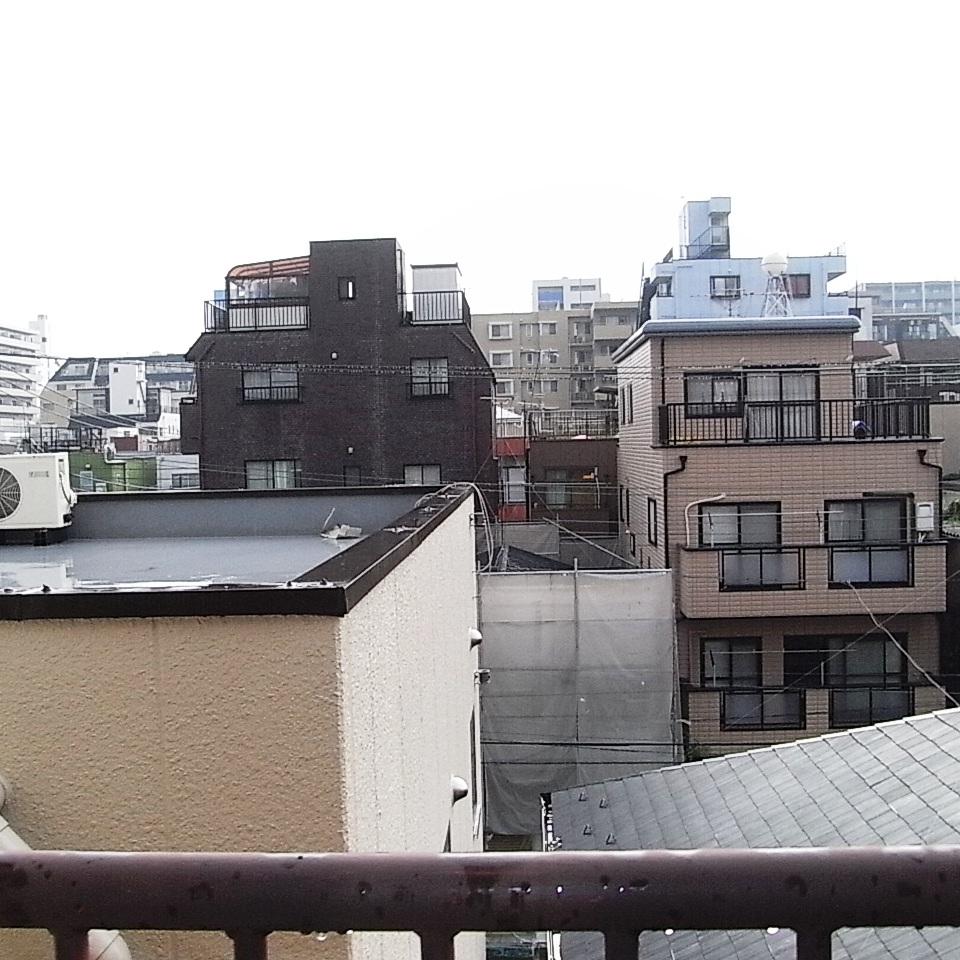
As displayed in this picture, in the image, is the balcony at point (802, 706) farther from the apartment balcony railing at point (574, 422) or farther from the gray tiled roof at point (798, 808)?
the apartment balcony railing at point (574, 422)

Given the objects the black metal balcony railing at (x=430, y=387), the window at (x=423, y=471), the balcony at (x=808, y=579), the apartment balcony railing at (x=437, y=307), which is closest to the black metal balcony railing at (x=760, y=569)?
the balcony at (x=808, y=579)

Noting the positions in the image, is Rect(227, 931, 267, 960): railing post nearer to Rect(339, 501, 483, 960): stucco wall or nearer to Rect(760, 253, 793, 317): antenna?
Rect(339, 501, 483, 960): stucco wall

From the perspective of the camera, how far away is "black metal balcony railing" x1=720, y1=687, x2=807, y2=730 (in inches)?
610

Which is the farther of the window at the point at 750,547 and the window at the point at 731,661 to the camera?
the window at the point at 731,661

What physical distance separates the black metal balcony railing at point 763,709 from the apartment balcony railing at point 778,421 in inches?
166

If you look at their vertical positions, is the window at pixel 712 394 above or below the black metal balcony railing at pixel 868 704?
above

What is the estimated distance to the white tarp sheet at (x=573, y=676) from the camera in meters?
14.8

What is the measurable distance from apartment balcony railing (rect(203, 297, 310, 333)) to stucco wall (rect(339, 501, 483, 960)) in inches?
764

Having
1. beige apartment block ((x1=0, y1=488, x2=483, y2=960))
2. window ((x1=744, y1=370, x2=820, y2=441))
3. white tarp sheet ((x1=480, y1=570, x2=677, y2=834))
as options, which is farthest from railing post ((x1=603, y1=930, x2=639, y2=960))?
window ((x1=744, y1=370, x2=820, y2=441))

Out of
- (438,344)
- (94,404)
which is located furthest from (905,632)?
(94,404)

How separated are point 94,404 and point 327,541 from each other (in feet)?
195

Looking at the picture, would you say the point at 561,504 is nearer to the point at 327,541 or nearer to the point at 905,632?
the point at 905,632

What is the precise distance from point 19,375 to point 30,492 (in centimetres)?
6709

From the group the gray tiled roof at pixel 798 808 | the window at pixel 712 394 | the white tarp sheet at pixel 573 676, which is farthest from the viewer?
the window at pixel 712 394
